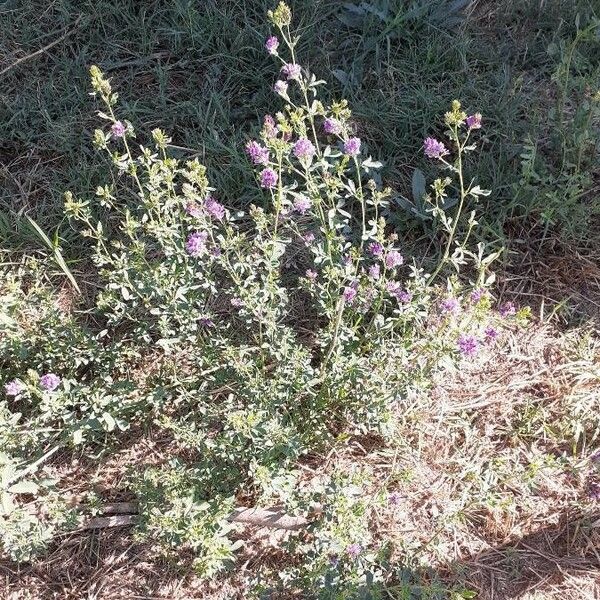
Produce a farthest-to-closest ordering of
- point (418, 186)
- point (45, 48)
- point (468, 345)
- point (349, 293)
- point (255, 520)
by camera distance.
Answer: point (45, 48) → point (418, 186) → point (255, 520) → point (349, 293) → point (468, 345)

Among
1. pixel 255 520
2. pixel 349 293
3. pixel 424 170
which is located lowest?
pixel 255 520

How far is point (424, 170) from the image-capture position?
10.3 ft

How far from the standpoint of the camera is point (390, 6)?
3486 mm

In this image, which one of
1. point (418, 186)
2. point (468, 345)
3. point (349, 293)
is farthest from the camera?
point (418, 186)

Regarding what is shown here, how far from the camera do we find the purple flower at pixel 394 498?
92.3 inches

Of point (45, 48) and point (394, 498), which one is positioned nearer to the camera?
point (394, 498)

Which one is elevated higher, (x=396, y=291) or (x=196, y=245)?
(x=196, y=245)

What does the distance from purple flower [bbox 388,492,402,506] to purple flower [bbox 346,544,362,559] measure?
10.0 inches

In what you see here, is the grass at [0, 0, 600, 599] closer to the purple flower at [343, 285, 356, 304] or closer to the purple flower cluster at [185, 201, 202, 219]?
the purple flower at [343, 285, 356, 304]

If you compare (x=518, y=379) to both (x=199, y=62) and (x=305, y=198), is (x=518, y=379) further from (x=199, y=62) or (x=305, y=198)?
(x=199, y=62)

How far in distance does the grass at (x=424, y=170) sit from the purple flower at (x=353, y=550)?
10.0 inches

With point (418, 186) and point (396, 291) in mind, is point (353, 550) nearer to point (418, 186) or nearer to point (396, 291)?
point (396, 291)

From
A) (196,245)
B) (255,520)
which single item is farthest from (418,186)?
(255,520)

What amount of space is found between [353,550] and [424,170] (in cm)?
168
